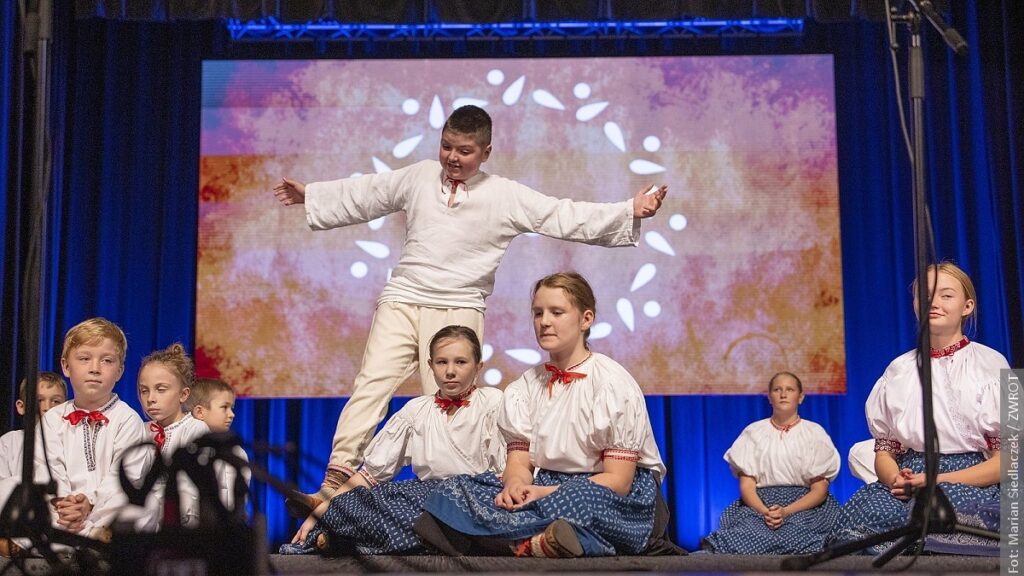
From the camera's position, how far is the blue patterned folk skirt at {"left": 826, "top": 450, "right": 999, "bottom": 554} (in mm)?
2908

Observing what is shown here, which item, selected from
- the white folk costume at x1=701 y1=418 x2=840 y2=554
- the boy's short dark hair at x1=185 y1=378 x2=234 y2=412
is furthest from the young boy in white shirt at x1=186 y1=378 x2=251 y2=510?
the white folk costume at x1=701 y1=418 x2=840 y2=554

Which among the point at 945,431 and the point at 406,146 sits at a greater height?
the point at 406,146

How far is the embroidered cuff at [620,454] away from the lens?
304 cm

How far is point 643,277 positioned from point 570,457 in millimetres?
2600

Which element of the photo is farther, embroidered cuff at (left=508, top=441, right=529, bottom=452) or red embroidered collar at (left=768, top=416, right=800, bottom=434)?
red embroidered collar at (left=768, top=416, right=800, bottom=434)

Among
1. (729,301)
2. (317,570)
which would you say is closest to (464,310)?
(317,570)

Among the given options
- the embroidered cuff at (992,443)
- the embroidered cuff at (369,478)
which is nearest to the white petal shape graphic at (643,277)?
the embroidered cuff at (369,478)

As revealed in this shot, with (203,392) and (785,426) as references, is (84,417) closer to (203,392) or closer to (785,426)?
(203,392)

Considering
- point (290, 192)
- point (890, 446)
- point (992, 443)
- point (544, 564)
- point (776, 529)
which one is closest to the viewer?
point (544, 564)

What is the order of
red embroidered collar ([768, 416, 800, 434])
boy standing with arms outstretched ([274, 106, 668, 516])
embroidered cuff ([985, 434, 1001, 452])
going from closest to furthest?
embroidered cuff ([985, 434, 1001, 452]) → boy standing with arms outstretched ([274, 106, 668, 516]) → red embroidered collar ([768, 416, 800, 434])

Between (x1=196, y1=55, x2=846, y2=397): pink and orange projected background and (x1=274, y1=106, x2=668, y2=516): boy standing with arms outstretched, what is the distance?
155 cm

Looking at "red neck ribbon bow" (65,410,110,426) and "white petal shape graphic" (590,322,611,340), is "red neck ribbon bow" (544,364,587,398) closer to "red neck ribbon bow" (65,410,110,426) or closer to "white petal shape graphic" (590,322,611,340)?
"red neck ribbon bow" (65,410,110,426)

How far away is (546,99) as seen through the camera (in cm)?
570

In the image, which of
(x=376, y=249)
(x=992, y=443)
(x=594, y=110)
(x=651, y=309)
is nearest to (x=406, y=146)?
(x=376, y=249)
